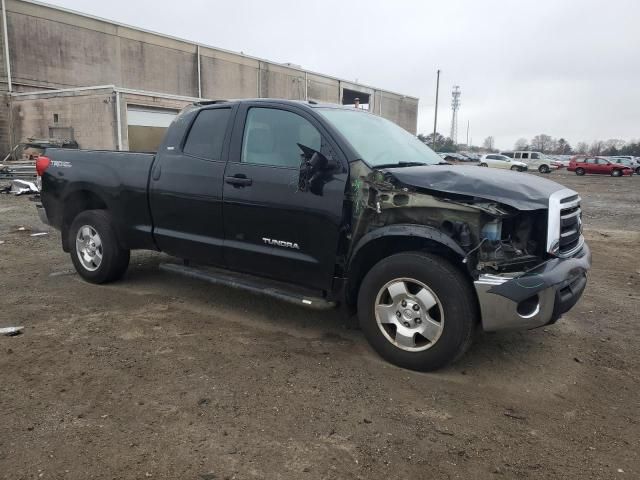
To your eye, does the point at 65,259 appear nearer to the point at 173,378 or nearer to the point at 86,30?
the point at 173,378

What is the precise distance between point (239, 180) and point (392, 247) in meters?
1.48

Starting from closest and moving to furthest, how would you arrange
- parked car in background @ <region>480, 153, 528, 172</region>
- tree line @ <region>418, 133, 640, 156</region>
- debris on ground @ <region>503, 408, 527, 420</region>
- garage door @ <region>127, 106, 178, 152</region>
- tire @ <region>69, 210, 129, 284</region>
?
debris on ground @ <region>503, 408, 527, 420</region>, tire @ <region>69, 210, 129, 284</region>, garage door @ <region>127, 106, 178, 152</region>, parked car in background @ <region>480, 153, 528, 172</region>, tree line @ <region>418, 133, 640, 156</region>

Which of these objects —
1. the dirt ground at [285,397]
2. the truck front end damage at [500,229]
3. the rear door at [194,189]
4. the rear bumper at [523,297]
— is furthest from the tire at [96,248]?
the rear bumper at [523,297]

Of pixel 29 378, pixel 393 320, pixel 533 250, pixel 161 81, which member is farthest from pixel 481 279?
pixel 161 81

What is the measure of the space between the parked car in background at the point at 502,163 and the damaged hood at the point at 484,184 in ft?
134

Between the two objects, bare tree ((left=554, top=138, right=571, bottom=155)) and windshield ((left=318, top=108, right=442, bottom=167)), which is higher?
bare tree ((left=554, top=138, right=571, bottom=155))

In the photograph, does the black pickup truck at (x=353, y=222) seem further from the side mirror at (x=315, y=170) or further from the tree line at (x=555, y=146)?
the tree line at (x=555, y=146)

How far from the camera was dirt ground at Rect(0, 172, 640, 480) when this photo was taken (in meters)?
2.67

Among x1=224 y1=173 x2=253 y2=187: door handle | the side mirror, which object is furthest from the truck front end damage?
x1=224 y1=173 x2=253 y2=187: door handle

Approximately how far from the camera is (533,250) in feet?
11.7

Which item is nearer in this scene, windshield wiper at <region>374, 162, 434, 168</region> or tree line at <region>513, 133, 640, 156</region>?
windshield wiper at <region>374, 162, 434, 168</region>

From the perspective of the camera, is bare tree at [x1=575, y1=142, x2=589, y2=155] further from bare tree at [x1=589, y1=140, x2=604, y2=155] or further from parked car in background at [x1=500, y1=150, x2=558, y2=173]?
parked car in background at [x1=500, y1=150, x2=558, y2=173]

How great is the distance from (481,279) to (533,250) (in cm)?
48

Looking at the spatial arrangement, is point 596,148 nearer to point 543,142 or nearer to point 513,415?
point 543,142
